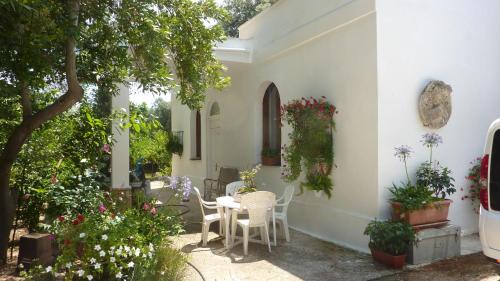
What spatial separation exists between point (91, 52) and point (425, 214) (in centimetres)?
478

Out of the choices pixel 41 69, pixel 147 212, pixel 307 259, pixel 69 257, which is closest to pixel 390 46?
pixel 307 259

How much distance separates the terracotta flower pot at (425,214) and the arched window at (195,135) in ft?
27.5

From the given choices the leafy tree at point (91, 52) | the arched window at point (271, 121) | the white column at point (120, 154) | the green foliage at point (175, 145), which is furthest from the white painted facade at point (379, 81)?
the green foliage at point (175, 145)

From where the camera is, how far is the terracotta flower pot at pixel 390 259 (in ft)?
15.3

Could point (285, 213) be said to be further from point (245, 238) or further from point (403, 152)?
point (403, 152)

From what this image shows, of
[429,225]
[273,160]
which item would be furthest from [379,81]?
[273,160]

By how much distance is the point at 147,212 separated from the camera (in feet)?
13.3

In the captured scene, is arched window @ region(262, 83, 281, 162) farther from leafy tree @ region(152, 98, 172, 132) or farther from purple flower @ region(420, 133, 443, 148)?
leafy tree @ region(152, 98, 172, 132)

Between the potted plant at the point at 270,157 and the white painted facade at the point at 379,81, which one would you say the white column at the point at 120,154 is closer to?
the potted plant at the point at 270,157

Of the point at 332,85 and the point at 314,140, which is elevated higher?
the point at 332,85

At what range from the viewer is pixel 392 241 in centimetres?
473

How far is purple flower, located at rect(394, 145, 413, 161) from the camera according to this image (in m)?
5.23

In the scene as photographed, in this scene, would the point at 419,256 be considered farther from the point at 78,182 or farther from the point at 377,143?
the point at 78,182

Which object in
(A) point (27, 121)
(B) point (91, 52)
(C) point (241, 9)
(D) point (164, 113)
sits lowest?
(A) point (27, 121)
